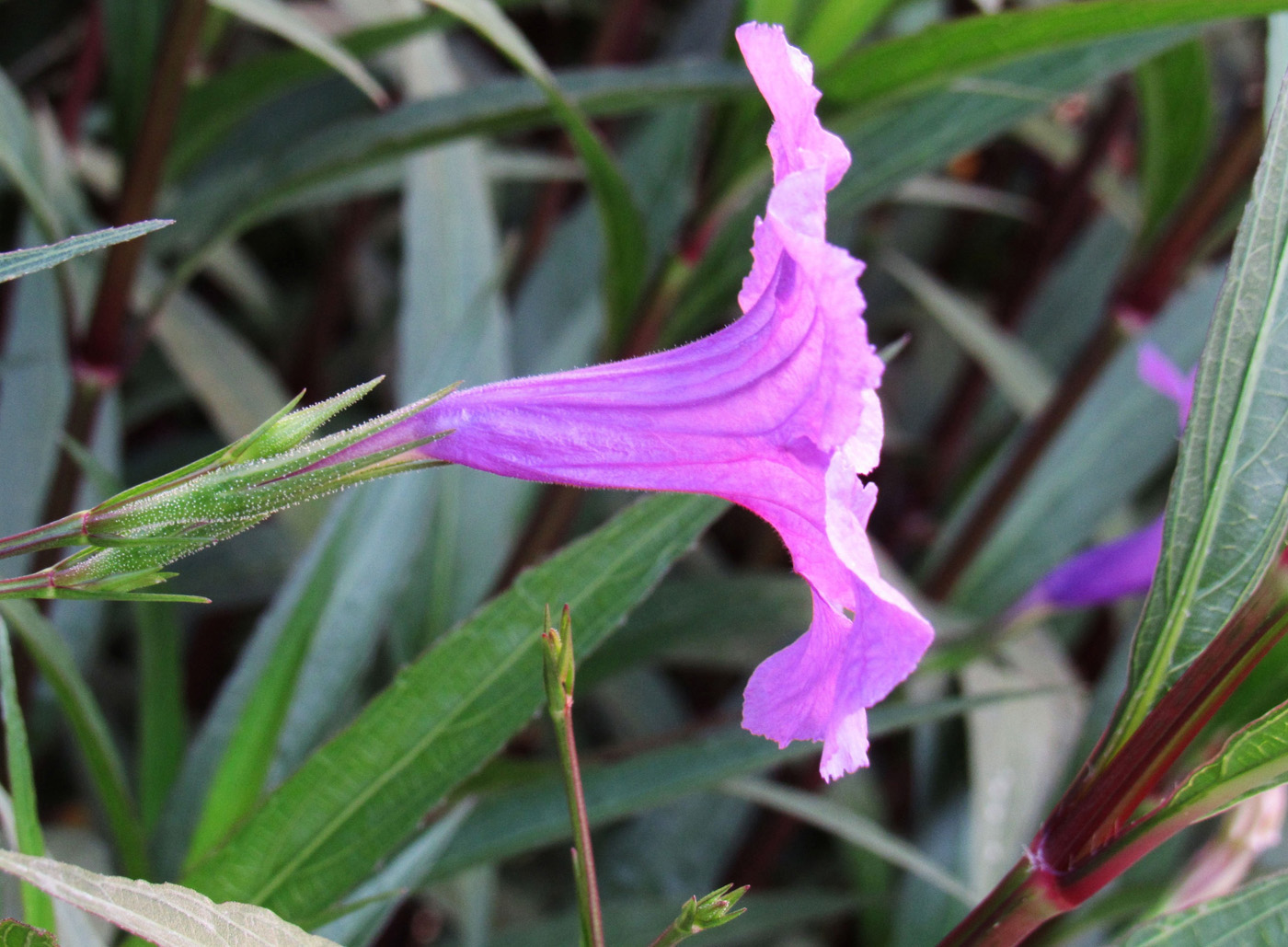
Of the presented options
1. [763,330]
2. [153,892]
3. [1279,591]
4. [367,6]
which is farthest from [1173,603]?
[367,6]

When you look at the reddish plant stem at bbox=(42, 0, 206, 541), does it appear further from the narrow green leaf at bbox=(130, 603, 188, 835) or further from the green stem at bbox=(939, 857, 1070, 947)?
the green stem at bbox=(939, 857, 1070, 947)

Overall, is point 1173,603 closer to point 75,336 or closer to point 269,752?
point 269,752

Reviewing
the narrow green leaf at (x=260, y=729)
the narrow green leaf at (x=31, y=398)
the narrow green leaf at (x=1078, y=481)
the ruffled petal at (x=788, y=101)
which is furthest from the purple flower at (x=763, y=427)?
the narrow green leaf at (x=1078, y=481)

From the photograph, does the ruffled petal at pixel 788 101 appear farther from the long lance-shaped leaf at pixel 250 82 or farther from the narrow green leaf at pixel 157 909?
the long lance-shaped leaf at pixel 250 82

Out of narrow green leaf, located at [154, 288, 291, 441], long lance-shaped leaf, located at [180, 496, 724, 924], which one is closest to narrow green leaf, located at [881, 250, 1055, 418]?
narrow green leaf, located at [154, 288, 291, 441]

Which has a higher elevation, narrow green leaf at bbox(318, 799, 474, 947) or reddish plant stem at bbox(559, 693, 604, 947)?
narrow green leaf at bbox(318, 799, 474, 947)

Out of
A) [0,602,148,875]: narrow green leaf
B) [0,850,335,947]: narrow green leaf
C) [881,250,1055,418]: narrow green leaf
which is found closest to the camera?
[0,850,335,947]: narrow green leaf

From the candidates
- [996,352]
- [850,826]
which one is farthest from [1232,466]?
[996,352]
